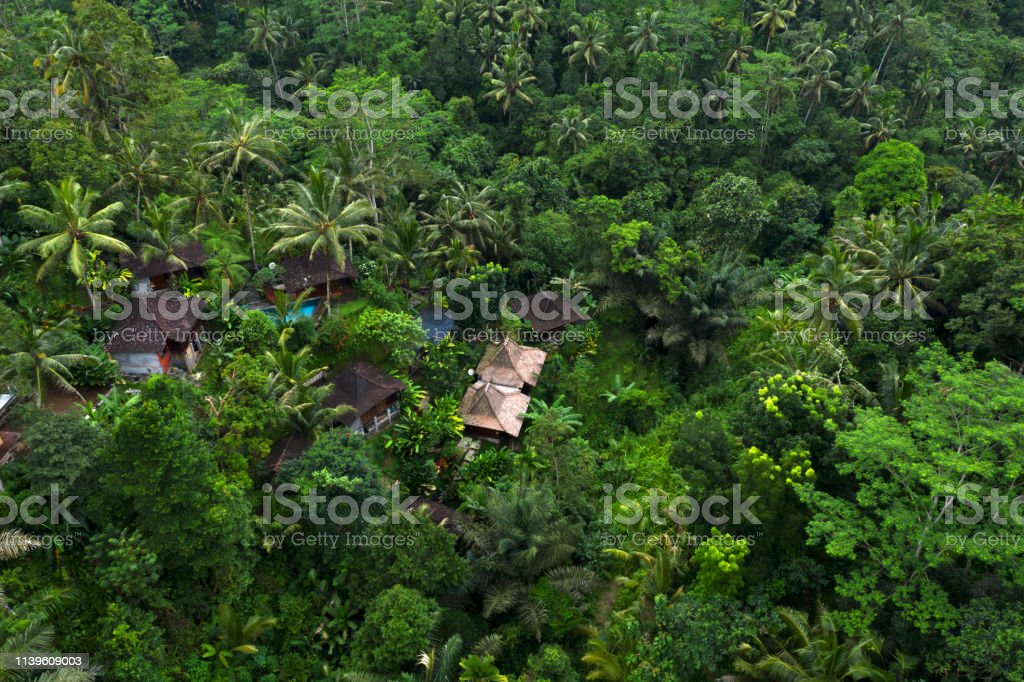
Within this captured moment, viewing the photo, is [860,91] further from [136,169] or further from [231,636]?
[231,636]

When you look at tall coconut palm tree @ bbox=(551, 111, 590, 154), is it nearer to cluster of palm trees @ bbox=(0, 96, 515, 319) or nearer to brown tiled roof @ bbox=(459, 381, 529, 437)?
cluster of palm trees @ bbox=(0, 96, 515, 319)

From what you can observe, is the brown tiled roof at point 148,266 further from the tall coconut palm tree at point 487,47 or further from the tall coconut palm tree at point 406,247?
the tall coconut palm tree at point 487,47

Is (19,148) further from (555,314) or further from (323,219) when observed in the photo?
(555,314)

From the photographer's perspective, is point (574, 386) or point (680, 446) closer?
point (680, 446)

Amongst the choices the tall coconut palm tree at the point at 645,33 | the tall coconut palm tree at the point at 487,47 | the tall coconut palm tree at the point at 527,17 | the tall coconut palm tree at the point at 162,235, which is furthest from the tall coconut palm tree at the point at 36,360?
the tall coconut palm tree at the point at 645,33

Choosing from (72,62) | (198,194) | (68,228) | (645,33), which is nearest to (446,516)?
(68,228)

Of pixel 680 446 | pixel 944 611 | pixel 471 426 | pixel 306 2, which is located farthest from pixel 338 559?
pixel 306 2

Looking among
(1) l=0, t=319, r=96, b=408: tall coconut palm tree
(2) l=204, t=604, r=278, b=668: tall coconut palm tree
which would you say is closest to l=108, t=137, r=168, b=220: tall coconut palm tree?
(1) l=0, t=319, r=96, b=408: tall coconut palm tree
